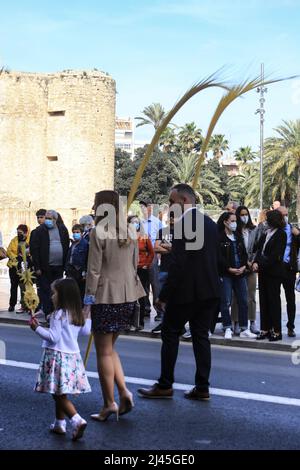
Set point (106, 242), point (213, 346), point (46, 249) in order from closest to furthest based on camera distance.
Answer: point (106, 242) → point (213, 346) → point (46, 249)

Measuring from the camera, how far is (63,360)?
5801mm

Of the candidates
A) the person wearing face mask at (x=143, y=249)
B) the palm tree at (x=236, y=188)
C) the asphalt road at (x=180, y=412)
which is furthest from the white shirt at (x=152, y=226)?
the palm tree at (x=236, y=188)

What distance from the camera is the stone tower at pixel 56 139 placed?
161 ft

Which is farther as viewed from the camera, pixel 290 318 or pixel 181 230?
pixel 290 318

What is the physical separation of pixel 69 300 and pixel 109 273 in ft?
1.62

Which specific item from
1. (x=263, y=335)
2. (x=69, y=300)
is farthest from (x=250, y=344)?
(x=69, y=300)

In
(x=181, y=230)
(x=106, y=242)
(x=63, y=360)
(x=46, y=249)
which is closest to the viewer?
(x=63, y=360)

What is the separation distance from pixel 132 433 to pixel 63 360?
77 centimetres

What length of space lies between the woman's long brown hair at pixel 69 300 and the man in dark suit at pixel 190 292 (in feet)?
4.09

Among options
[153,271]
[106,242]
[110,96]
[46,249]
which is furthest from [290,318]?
[110,96]

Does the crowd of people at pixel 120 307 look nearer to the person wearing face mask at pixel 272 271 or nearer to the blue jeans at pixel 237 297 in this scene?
the person wearing face mask at pixel 272 271
